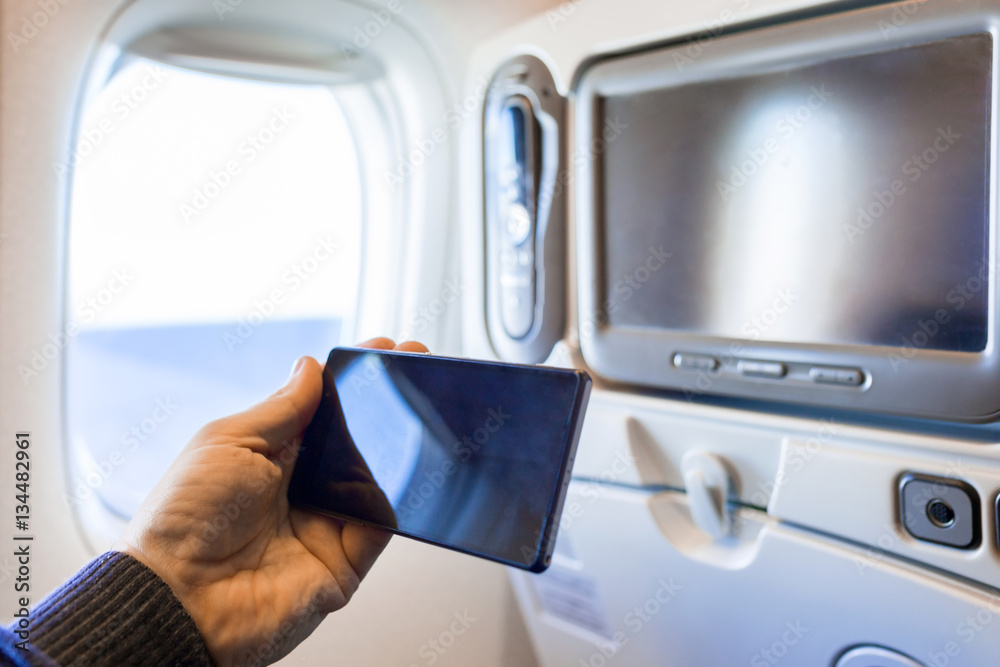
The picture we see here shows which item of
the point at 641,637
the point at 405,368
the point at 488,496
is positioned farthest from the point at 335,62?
the point at 641,637

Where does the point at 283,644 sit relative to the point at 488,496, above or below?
below

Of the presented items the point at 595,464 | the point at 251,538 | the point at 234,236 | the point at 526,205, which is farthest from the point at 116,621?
the point at 234,236

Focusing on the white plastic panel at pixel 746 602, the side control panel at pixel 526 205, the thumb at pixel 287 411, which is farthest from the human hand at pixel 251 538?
the white plastic panel at pixel 746 602

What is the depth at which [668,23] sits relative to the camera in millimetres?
923

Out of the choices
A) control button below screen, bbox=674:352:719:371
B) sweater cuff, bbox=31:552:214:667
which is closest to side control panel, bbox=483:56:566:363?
control button below screen, bbox=674:352:719:371

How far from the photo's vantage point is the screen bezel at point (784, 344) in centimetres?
73

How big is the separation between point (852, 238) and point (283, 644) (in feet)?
2.77

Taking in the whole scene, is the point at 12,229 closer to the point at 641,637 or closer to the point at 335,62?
the point at 335,62

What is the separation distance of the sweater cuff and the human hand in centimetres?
2

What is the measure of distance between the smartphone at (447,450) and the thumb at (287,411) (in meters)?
0.02

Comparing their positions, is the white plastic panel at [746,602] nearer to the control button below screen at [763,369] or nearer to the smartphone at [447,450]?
the control button below screen at [763,369]

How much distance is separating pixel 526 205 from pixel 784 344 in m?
0.46

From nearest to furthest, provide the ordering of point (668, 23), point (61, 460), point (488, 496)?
point (488, 496) < point (668, 23) < point (61, 460)

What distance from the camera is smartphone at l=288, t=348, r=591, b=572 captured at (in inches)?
26.7
